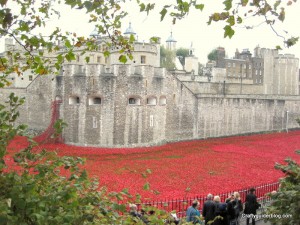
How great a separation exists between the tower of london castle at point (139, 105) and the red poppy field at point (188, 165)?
116cm

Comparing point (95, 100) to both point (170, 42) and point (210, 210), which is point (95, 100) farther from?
point (170, 42)

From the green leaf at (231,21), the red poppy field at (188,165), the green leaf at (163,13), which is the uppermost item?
the green leaf at (163,13)

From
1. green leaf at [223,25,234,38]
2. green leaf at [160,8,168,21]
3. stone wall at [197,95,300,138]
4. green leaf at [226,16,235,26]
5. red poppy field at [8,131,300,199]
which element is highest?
green leaf at [160,8,168,21]

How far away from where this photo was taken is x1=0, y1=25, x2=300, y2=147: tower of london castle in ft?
84.7

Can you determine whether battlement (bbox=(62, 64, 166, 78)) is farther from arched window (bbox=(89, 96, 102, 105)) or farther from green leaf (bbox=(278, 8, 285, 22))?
green leaf (bbox=(278, 8, 285, 22))

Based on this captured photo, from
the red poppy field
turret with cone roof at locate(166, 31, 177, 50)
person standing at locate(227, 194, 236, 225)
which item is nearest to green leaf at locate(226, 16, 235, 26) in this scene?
person standing at locate(227, 194, 236, 225)

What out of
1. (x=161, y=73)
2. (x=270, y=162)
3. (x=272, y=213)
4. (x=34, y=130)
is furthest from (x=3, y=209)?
(x=34, y=130)

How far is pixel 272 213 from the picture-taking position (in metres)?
7.13

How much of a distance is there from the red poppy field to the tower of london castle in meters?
1.16

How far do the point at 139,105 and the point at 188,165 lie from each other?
6.91 metres

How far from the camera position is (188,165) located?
20734 mm

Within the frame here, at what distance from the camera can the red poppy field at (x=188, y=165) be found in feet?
53.1

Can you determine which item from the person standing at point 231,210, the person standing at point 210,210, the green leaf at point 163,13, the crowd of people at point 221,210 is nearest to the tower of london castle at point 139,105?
the crowd of people at point 221,210

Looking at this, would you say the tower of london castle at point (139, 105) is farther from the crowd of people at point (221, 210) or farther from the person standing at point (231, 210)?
the person standing at point (231, 210)
